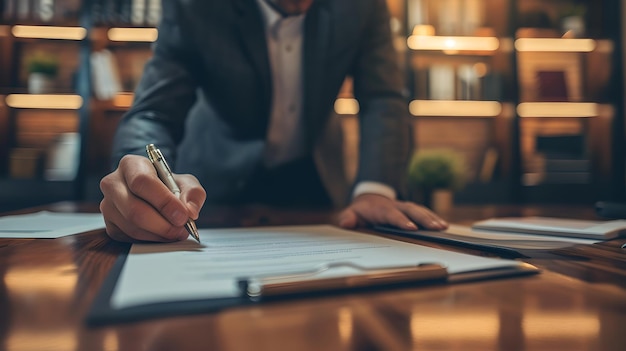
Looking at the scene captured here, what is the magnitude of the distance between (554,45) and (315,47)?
2606 mm

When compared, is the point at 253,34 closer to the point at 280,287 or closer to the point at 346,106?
the point at 280,287

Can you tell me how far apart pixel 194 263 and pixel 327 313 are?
0.16m

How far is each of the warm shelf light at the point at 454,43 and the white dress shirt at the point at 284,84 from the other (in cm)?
193

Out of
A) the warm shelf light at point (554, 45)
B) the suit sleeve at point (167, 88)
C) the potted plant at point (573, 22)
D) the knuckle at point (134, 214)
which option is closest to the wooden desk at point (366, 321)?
the knuckle at point (134, 214)

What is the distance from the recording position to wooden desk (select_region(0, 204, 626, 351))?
0.23m

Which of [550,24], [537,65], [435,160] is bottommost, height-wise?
[435,160]

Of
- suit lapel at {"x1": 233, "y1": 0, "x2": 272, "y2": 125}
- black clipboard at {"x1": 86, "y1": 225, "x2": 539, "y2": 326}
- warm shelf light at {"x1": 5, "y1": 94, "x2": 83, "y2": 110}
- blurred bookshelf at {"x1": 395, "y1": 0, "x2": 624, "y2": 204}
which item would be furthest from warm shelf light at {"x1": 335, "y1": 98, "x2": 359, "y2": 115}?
black clipboard at {"x1": 86, "y1": 225, "x2": 539, "y2": 326}

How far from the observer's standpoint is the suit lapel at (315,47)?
50.7 inches

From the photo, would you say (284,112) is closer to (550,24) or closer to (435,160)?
(435,160)

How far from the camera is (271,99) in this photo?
50.9 inches

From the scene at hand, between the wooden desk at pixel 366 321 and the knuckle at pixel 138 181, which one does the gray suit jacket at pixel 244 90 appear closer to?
the knuckle at pixel 138 181

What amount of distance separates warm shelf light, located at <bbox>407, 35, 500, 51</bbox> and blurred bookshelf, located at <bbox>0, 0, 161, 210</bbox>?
1685 millimetres

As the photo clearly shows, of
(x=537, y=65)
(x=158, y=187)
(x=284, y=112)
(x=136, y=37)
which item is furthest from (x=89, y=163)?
(x=537, y=65)

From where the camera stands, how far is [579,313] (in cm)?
28
